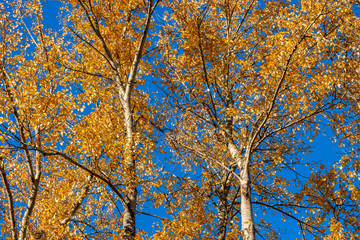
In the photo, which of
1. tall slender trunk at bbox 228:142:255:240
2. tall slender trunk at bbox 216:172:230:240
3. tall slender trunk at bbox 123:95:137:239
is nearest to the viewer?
tall slender trunk at bbox 228:142:255:240

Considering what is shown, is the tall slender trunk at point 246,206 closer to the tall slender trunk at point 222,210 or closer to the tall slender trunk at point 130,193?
the tall slender trunk at point 222,210

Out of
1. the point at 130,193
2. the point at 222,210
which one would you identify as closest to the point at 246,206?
the point at 130,193

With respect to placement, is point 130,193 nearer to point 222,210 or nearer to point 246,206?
point 246,206

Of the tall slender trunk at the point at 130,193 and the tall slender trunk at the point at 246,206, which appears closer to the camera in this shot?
the tall slender trunk at the point at 246,206

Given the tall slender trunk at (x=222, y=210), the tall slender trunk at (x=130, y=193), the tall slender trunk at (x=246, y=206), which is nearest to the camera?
the tall slender trunk at (x=246, y=206)

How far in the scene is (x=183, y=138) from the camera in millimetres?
10883

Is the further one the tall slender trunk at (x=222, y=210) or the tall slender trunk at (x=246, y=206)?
the tall slender trunk at (x=222, y=210)

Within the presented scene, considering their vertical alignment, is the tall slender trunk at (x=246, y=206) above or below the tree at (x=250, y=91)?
below

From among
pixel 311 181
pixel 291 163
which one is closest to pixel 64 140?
pixel 291 163

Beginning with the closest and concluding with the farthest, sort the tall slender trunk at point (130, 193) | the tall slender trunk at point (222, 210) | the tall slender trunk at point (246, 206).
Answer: the tall slender trunk at point (246, 206) → the tall slender trunk at point (130, 193) → the tall slender trunk at point (222, 210)

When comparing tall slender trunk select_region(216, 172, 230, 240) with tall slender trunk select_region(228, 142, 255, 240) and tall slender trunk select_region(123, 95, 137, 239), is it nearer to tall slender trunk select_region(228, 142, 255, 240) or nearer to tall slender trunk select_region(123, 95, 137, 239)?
tall slender trunk select_region(228, 142, 255, 240)

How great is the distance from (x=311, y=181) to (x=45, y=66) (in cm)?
810

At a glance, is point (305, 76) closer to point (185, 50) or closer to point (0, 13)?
point (185, 50)

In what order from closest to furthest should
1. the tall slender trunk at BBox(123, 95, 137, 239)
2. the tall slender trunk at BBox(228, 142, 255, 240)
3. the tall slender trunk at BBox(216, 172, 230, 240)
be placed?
the tall slender trunk at BBox(228, 142, 255, 240) < the tall slender trunk at BBox(123, 95, 137, 239) < the tall slender trunk at BBox(216, 172, 230, 240)
